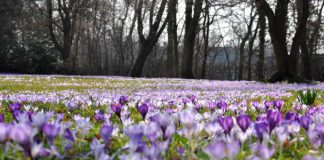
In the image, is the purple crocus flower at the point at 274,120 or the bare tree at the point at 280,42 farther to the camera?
the bare tree at the point at 280,42

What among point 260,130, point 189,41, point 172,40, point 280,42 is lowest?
point 260,130

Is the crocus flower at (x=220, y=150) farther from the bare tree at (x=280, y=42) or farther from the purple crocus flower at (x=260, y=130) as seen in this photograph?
→ the bare tree at (x=280, y=42)

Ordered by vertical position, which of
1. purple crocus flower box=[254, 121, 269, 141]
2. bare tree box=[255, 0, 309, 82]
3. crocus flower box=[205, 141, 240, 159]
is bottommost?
purple crocus flower box=[254, 121, 269, 141]

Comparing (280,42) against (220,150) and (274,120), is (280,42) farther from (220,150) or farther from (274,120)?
(220,150)

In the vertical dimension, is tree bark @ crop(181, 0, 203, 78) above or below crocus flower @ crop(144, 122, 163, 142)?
above

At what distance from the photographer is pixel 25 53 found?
38.0m

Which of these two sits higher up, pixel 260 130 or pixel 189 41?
pixel 189 41

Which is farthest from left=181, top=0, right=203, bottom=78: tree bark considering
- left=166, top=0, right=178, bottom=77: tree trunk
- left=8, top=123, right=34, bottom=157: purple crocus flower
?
left=8, top=123, right=34, bottom=157: purple crocus flower

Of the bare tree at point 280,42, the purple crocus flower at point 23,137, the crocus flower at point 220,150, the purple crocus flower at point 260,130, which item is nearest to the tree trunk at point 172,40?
the bare tree at point 280,42

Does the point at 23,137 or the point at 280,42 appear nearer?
the point at 23,137

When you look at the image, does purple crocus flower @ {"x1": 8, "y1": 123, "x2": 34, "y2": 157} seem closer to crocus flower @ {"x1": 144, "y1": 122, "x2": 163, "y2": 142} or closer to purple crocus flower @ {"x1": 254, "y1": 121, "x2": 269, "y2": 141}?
crocus flower @ {"x1": 144, "y1": 122, "x2": 163, "y2": 142}

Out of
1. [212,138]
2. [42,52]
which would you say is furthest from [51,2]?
[212,138]

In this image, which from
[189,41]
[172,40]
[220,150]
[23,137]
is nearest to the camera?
[220,150]

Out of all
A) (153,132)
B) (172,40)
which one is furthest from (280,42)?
(172,40)
